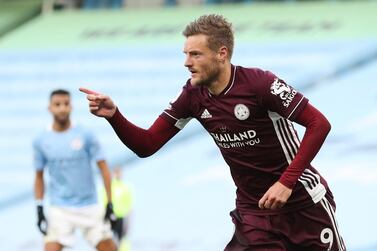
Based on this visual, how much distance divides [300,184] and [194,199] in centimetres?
641

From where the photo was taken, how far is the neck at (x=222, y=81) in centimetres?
596

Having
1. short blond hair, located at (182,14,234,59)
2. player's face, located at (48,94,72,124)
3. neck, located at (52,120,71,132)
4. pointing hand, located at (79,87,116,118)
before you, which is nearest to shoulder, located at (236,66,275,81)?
short blond hair, located at (182,14,234,59)

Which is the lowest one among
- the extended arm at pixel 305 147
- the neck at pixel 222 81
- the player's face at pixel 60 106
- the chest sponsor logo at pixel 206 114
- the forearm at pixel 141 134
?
the extended arm at pixel 305 147

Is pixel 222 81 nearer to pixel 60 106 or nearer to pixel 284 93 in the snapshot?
pixel 284 93

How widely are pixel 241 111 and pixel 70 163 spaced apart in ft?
13.6

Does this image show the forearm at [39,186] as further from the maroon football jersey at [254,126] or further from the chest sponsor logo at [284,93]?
the chest sponsor logo at [284,93]

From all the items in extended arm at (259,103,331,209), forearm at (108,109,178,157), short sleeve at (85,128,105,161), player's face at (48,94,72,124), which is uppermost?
player's face at (48,94,72,124)

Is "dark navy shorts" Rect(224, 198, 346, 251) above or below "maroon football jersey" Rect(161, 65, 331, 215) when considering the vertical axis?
below

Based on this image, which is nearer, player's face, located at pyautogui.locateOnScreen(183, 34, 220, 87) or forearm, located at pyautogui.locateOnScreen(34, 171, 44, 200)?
player's face, located at pyautogui.locateOnScreen(183, 34, 220, 87)

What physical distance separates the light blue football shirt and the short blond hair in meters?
4.03

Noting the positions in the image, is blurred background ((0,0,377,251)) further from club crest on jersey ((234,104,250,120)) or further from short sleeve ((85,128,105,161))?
club crest on jersey ((234,104,250,120))

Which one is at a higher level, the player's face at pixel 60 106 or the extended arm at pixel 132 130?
the player's face at pixel 60 106

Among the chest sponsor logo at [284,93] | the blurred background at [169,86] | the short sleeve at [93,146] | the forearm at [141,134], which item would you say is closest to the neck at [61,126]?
the short sleeve at [93,146]

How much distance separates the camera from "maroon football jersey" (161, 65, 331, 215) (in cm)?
588
